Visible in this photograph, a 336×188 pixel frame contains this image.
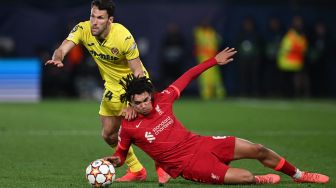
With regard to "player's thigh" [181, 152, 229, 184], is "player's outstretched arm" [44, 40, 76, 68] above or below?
above

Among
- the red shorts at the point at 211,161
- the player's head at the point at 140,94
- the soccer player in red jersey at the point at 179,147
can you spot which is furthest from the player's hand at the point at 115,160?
the red shorts at the point at 211,161

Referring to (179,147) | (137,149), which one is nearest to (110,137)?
(179,147)

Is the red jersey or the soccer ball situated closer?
the soccer ball

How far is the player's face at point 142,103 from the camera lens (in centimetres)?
901

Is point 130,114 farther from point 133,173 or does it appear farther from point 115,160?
point 133,173

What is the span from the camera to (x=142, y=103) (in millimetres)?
9023

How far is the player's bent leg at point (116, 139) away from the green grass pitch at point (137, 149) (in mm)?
303

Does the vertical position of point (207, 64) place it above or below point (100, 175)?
above

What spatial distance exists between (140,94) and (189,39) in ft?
60.1

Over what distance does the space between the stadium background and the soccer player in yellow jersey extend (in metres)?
0.57

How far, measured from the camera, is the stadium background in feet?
37.1

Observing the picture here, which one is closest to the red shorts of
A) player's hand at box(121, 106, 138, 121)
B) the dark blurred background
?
player's hand at box(121, 106, 138, 121)

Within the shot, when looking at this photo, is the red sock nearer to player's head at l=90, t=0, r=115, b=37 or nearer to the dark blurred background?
player's head at l=90, t=0, r=115, b=37

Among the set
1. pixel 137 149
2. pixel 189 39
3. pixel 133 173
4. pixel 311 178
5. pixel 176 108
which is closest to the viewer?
pixel 311 178
